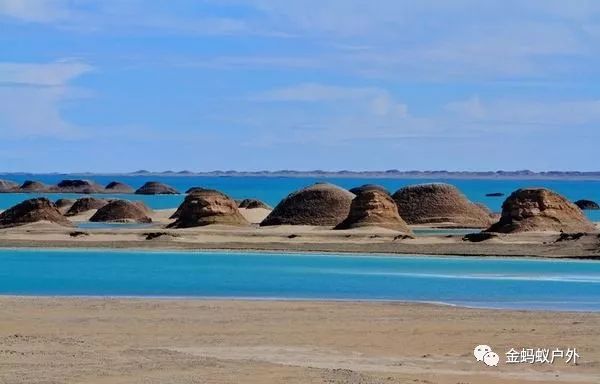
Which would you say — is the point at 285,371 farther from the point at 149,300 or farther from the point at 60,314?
the point at 149,300

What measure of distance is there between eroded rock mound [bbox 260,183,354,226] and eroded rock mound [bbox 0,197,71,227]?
1036 cm

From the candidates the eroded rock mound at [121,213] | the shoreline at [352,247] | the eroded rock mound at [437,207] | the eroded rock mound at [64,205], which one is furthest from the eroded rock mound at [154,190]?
the shoreline at [352,247]

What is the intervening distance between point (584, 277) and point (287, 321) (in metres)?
16.5

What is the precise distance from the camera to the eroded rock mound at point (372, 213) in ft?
193

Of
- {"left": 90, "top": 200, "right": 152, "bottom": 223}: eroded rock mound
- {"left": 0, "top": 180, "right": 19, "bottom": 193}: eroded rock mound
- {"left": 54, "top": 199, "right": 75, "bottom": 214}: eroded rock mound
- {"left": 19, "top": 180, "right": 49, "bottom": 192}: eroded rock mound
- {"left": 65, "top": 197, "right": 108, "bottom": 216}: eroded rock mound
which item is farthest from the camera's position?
{"left": 0, "top": 180, "right": 19, "bottom": 193}: eroded rock mound

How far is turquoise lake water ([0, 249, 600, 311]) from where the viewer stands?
95.8ft

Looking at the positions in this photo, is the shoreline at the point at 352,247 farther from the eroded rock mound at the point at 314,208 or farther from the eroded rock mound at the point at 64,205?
the eroded rock mound at the point at 64,205

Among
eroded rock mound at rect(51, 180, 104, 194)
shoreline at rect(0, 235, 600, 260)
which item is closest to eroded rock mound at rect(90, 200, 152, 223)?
shoreline at rect(0, 235, 600, 260)

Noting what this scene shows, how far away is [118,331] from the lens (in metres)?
20.2

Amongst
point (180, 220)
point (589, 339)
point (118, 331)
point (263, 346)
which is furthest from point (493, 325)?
point (180, 220)

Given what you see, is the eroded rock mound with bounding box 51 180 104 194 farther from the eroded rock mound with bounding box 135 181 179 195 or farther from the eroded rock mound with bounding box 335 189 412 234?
the eroded rock mound with bounding box 335 189 412 234

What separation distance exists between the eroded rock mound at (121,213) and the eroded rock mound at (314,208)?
10714 mm

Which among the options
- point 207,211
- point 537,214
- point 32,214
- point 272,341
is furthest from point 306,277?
point 32,214

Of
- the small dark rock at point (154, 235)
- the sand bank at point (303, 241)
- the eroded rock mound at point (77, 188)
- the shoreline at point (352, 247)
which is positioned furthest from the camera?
the eroded rock mound at point (77, 188)
